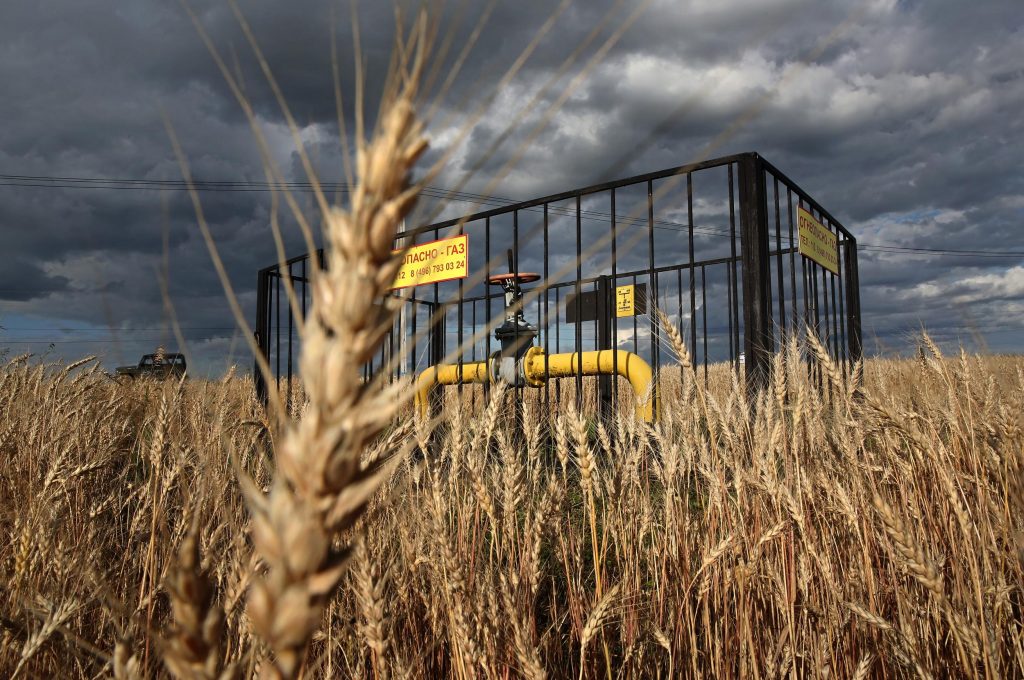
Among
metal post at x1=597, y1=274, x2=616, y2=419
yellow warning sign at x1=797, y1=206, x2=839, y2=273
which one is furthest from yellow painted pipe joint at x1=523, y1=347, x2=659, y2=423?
yellow warning sign at x1=797, y1=206, x2=839, y2=273

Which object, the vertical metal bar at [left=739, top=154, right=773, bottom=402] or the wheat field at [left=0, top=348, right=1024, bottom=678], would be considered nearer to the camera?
the wheat field at [left=0, top=348, right=1024, bottom=678]

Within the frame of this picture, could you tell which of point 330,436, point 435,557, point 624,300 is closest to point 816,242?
point 624,300

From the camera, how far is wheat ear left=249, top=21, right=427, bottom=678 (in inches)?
15.5

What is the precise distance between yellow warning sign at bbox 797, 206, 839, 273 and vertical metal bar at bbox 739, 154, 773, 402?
2.50ft

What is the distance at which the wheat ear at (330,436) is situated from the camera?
0.39 m

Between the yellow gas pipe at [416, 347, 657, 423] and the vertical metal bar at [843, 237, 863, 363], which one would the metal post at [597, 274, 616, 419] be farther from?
the vertical metal bar at [843, 237, 863, 363]

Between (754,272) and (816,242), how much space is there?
4.86 feet

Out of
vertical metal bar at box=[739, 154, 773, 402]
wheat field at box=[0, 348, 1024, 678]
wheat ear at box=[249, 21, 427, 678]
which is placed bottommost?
wheat field at box=[0, 348, 1024, 678]

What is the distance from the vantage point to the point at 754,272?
371cm

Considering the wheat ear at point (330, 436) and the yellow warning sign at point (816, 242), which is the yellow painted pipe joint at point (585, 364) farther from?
the wheat ear at point (330, 436)

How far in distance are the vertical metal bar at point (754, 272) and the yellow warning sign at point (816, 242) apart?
0.76 meters

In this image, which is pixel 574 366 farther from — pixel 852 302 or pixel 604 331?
pixel 852 302

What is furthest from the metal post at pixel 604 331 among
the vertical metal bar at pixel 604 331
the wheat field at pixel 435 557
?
the wheat field at pixel 435 557

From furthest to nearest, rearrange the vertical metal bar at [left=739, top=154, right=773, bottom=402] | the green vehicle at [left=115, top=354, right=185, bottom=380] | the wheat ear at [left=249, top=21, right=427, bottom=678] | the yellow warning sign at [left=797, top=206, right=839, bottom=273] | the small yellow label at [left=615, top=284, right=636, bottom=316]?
the small yellow label at [left=615, top=284, right=636, bottom=316]
the yellow warning sign at [left=797, top=206, right=839, bottom=273]
the vertical metal bar at [left=739, top=154, right=773, bottom=402]
the green vehicle at [left=115, top=354, right=185, bottom=380]
the wheat ear at [left=249, top=21, right=427, bottom=678]
